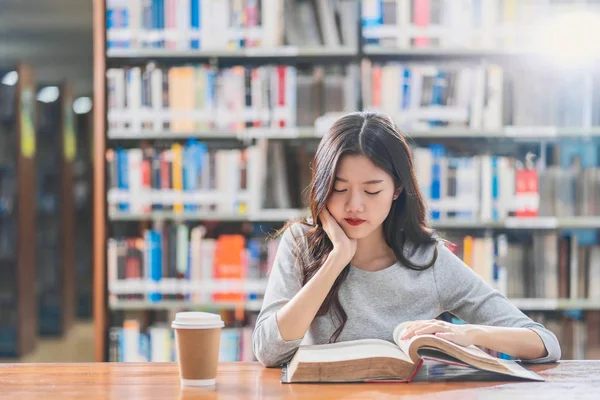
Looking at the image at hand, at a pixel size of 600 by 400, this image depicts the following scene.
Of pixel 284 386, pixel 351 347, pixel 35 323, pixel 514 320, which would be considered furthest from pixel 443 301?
pixel 35 323

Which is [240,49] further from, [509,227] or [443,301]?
[443,301]

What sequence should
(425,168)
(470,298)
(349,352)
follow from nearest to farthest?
(349,352)
(470,298)
(425,168)

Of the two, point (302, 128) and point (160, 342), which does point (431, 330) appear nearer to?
point (302, 128)

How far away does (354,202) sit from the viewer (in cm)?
157

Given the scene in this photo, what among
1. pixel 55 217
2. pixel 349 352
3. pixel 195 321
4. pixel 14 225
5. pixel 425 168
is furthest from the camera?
pixel 55 217

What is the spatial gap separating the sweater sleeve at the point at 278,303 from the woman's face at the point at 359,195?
138 mm

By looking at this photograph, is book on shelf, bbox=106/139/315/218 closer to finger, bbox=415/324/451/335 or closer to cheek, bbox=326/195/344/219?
cheek, bbox=326/195/344/219

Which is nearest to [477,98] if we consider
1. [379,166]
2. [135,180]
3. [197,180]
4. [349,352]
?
[197,180]

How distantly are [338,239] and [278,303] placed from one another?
0.17 meters

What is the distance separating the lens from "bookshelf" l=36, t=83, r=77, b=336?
18.7 feet

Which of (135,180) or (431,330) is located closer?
(431,330)

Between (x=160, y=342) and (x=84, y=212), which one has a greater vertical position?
(x=84, y=212)

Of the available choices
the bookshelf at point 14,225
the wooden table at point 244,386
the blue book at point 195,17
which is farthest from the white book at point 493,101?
the bookshelf at point 14,225

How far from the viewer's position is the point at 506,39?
3020mm
